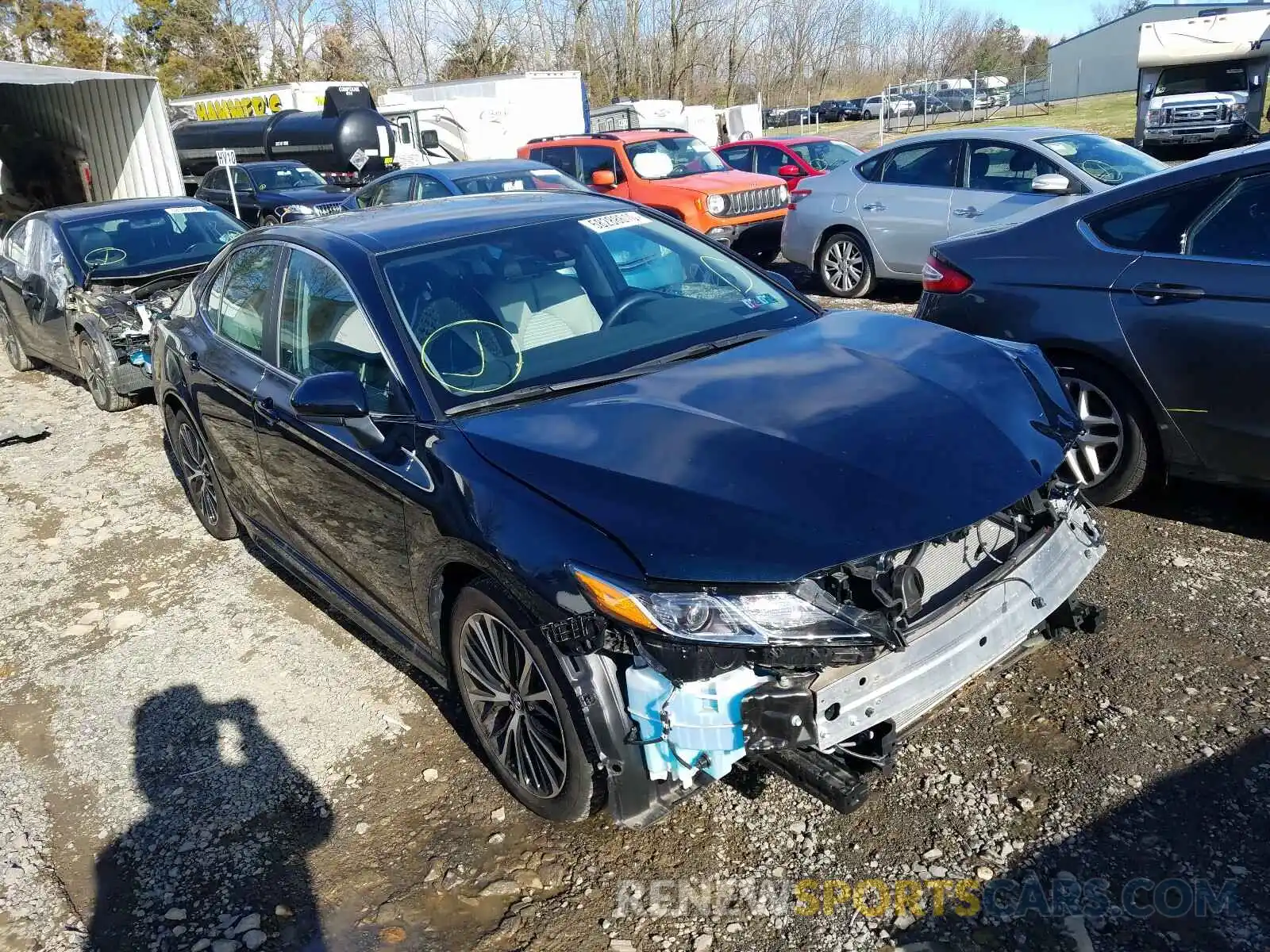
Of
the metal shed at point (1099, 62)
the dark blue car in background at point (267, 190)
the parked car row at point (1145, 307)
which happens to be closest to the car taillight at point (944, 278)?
the parked car row at point (1145, 307)

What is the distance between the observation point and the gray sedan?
8.08m

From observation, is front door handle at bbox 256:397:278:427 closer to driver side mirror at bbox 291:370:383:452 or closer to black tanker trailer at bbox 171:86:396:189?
driver side mirror at bbox 291:370:383:452

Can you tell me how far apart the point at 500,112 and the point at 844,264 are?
15.7 m

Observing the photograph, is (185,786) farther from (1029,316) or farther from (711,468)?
(1029,316)

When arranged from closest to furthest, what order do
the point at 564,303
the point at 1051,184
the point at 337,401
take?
1. the point at 337,401
2. the point at 564,303
3. the point at 1051,184

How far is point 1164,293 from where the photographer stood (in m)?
4.08

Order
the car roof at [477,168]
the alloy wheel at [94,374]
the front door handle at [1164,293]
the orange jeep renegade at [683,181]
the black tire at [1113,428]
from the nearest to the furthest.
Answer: the front door handle at [1164,293]
the black tire at [1113,428]
the alloy wheel at [94,374]
the car roof at [477,168]
the orange jeep renegade at [683,181]

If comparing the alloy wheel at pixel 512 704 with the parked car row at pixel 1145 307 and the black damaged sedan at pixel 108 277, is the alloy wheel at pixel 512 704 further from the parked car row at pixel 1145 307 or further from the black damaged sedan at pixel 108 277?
the black damaged sedan at pixel 108 277

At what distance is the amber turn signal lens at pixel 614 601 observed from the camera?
7.70ft

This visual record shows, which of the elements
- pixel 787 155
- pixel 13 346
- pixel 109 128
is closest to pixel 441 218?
pixel 13 346

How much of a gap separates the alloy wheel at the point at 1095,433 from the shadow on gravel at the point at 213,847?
3.46 m

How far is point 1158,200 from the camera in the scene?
14.0 feet

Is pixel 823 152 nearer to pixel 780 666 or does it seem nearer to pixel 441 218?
pixel 441 218

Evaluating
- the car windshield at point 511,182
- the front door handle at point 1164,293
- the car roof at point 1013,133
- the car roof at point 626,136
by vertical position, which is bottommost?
the front door handle at point 1164,293
